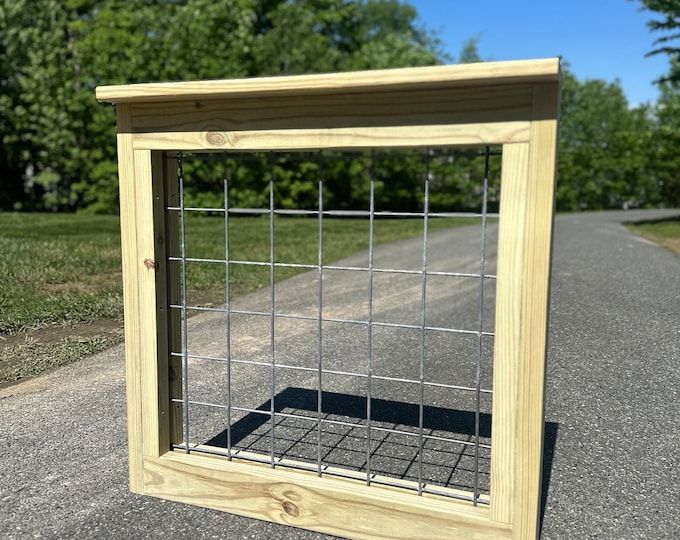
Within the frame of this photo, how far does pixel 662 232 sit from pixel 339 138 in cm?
1606

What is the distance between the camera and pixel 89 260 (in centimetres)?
835

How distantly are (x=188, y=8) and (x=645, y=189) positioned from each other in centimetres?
2824

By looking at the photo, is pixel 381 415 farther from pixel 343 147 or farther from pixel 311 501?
pixel 343 147

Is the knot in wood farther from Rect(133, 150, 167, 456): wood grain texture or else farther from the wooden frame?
Rect(133, 150, 167, 456): wood grain texture

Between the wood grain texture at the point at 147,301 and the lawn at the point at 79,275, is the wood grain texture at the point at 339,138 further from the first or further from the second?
the lawn at the point at 79,275

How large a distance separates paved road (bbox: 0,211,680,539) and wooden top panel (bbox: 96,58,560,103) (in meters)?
1.66

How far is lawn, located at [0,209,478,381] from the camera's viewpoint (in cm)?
501

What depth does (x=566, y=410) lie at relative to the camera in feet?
12.8

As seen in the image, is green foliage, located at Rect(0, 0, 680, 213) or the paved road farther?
green foliage, located at Rect(0, 0, 680, 213)

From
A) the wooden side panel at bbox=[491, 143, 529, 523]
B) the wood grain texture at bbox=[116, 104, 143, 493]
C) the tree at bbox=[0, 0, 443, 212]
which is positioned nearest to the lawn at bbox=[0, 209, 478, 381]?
the wood grain texture at bbox=[116, 104, 143, 493]

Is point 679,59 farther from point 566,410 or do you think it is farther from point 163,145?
point 163,145

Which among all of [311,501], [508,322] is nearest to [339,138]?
[508,322]

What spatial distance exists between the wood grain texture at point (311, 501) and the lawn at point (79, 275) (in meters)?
2.17

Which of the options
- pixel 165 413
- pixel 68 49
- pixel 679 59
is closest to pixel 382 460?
pixel 165 413
